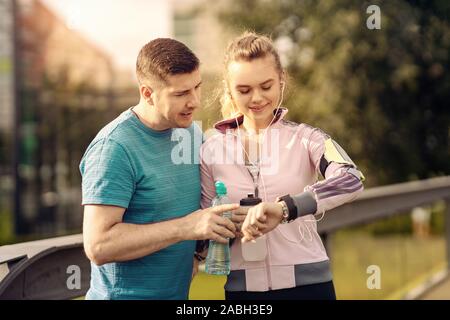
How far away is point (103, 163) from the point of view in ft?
8.13

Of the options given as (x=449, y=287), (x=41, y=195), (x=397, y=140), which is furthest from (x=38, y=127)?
(x=449, y=287)

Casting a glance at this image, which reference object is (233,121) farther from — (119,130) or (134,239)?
(134,239)

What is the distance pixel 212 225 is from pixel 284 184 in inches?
11.1

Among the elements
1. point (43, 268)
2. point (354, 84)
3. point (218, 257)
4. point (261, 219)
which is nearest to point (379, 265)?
point (43, 268)

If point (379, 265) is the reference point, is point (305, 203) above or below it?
above

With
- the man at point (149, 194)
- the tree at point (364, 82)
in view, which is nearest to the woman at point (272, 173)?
the man at point (149, 194)

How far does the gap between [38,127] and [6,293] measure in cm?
2602

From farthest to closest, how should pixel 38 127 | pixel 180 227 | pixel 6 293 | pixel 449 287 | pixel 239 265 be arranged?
pixel 38 127, pixel 449 287, pixel 6 293, pixel 239 265, pixel 180 227

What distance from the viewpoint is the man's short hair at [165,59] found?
8.29ft

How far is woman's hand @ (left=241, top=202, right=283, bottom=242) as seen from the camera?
93.2 inches

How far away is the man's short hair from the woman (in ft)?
0.41

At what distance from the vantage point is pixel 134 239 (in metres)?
2.49

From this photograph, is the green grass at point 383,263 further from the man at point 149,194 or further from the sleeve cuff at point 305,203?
the sleeve cuff at point 305,203

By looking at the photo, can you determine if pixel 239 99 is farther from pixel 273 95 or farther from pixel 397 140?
pixel 397 140
